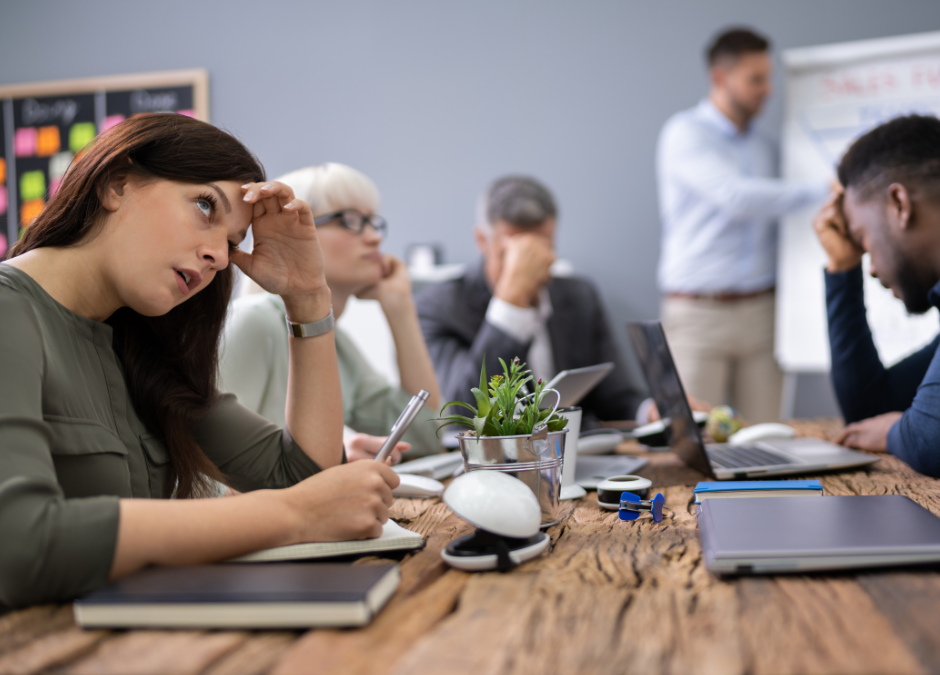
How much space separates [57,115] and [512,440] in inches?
134

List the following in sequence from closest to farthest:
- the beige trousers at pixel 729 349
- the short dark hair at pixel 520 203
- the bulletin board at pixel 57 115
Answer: the short dark hair at pixel 520 203
the beige trousers at pixel 729 349
the bulletin board at pixel 57 115

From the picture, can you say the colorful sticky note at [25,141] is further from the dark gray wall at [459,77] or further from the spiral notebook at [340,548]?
the spiral notebook at [340,548]

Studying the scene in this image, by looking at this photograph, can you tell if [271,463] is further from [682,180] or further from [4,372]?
[682,180]

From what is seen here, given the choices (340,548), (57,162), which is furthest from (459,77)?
(340,548)

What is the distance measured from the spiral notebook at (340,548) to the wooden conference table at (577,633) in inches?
2.2

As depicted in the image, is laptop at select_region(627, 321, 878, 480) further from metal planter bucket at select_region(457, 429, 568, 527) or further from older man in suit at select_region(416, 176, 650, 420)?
older man in suit at select_region(416, 176, 650, 420)

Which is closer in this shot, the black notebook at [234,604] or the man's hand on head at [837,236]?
the black notebook at [234,604]

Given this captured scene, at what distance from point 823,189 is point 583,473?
1.87m

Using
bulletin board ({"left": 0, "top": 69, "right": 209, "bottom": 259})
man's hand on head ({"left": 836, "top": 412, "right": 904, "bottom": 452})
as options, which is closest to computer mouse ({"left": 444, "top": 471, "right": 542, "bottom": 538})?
man's hand on head ({"left": 836, "top": 412, "right": 904, "bottom": 452})

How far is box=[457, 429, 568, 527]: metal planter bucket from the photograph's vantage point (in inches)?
29.4

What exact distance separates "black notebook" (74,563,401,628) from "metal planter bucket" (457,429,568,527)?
0.23 m

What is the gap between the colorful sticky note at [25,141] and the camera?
337cm

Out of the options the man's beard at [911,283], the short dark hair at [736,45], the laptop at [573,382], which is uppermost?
the short dark hair at [736,45]

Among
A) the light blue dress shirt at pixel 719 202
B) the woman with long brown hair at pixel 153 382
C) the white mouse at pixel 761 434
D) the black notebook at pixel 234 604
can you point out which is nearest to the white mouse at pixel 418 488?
the woman with long brown hair at pixel 153 382
